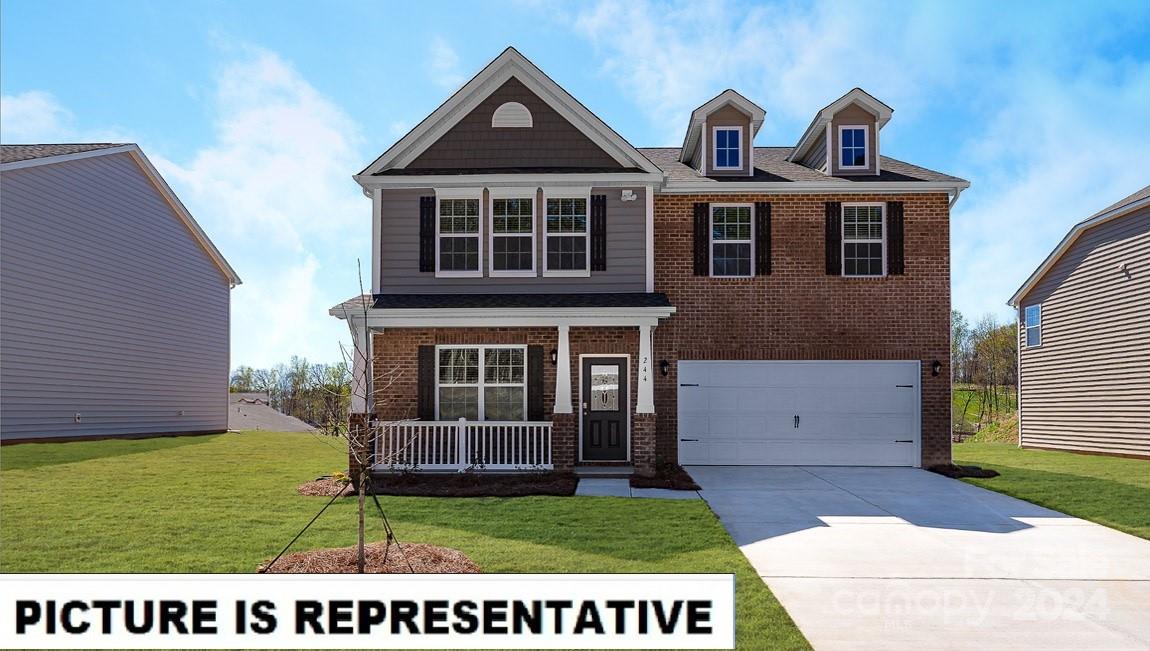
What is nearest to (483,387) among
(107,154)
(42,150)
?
(107,154)

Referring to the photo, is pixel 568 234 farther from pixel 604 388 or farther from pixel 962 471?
pixel 962 471

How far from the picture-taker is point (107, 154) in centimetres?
2219

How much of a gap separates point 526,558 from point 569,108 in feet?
32.8

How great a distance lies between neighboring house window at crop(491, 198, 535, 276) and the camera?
15.2 meters

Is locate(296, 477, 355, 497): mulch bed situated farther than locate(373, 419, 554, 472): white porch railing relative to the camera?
No

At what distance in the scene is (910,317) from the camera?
51.6 feet

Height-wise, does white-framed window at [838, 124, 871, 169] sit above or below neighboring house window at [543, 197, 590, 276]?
above

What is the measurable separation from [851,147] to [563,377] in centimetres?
796

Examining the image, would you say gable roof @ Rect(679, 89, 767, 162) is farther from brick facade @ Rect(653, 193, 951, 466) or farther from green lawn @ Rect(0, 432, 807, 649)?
green lawn @ Rect(0, 432, 807, 649)

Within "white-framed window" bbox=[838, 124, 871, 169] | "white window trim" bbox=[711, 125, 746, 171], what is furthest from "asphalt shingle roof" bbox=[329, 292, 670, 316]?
"white-framed window" bbox=[838, 124, 871, 169]

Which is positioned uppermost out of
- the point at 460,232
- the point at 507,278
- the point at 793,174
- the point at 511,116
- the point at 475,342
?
the point at 511,116

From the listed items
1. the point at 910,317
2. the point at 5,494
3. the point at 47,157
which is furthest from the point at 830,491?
the point at 47,157

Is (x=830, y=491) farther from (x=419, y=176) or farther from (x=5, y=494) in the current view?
(x=5, y=494)

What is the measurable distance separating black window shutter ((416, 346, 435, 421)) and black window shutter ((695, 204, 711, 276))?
17.9 feet
